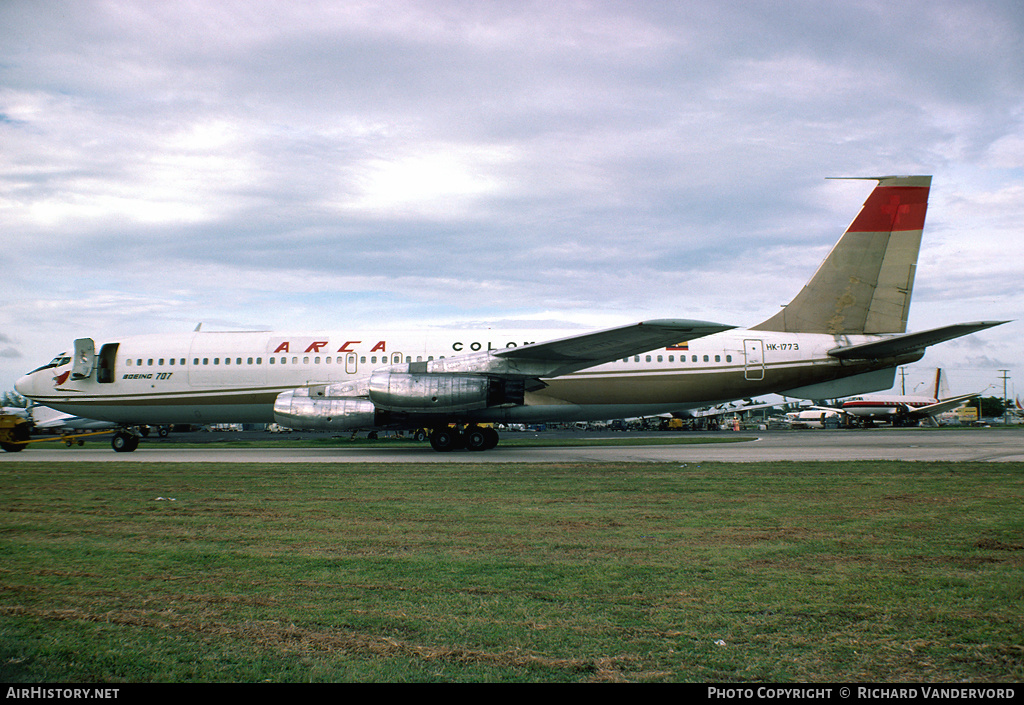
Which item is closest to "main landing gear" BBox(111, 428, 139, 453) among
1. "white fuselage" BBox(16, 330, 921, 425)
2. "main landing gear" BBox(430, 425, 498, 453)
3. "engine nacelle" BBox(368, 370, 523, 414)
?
"white fuselage" BBox(16, 330, 921, 425)

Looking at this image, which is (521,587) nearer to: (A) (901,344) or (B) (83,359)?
(A) (901,344)

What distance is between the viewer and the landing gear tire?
21.5m

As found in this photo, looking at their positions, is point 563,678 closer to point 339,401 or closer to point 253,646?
point 253,646

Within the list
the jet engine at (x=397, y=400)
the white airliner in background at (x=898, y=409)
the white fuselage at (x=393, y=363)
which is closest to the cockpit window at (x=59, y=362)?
the white fuselage at (x=393, y=363)

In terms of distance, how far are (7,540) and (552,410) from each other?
48.6 feet

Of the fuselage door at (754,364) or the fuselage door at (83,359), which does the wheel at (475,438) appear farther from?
the fuselage door at (83,359)

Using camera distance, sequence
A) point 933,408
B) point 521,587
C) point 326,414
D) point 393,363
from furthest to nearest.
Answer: point 933,408 < point 393,363 < point 326,414 < point 521,587

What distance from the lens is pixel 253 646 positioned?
3.45 metres

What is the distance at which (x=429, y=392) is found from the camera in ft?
58.7

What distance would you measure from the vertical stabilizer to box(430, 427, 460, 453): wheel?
34.0ft

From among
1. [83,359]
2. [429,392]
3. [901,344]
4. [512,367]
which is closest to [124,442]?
[83,359]

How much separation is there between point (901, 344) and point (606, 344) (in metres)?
8.84

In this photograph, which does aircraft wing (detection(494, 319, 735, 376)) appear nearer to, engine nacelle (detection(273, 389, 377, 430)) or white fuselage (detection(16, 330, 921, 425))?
white fuselage (detection(16, 330, 921, 425))

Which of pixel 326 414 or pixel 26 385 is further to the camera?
pixel 26 385
